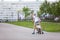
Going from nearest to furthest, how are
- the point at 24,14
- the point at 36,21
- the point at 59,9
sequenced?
the point at 36,21
the point at 59,9
the point at 24,14

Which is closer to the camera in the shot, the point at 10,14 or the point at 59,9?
the point at 59,9

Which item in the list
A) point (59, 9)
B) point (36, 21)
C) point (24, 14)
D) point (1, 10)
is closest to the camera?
point (36, 21)

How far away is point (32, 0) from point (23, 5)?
3414mm

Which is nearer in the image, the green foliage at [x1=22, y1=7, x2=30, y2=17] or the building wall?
the green foliage at [x1=22, y1=7, x2=30, y2=17]

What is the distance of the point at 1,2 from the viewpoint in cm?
7169

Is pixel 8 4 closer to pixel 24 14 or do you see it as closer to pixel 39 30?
pixel 24 14

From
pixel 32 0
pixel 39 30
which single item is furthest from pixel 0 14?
pixel 39 30

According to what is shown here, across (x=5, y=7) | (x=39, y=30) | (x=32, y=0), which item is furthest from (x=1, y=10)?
(x=39, y=30)

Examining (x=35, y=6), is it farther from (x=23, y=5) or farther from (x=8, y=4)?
(x=8, y=4)

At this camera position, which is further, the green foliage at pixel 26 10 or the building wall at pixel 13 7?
the building wall at pixel 13 7

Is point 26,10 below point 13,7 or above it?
below

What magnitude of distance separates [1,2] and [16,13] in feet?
22.6

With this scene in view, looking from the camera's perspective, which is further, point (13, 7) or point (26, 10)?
point (13, 7)

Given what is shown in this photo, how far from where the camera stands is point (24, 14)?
216 ft
